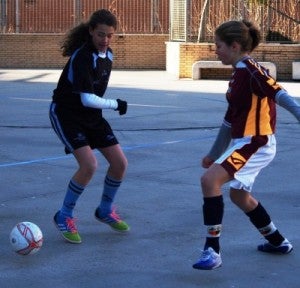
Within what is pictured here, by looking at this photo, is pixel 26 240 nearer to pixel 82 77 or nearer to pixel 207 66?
pixel 82 77

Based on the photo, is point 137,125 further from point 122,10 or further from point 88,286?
point 122,10

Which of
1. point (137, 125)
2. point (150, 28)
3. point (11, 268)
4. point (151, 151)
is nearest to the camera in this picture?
point (11, 268)

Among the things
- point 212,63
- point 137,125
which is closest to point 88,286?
point 137,125

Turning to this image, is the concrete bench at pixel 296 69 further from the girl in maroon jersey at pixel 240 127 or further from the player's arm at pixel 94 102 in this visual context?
the girl in maroon jersey at pixel 240 127

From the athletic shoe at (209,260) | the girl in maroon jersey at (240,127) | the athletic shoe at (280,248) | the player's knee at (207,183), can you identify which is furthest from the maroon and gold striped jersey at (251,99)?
the athletic shoe at (280,248)

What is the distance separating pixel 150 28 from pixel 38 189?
81.3ft

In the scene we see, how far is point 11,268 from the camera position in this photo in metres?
5.80

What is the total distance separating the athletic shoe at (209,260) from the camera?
5652 mm

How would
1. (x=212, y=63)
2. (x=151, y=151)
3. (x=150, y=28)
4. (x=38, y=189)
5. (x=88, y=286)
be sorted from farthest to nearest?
(x=150, y=28), (x=212, y=63), (x=151, y=151), (x=38, y=189), (x=88, y=286)

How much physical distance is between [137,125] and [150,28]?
19.2 meters

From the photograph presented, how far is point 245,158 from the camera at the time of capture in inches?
223

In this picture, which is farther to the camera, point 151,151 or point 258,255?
point 151,151

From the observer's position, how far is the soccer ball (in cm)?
595

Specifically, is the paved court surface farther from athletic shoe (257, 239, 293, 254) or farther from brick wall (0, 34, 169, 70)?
brick wall (0, 34, 169, 70)
